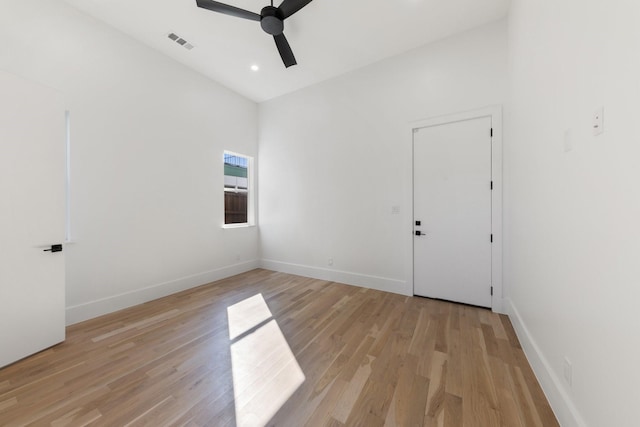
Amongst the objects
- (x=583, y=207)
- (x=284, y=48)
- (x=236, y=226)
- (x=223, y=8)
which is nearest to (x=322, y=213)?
(x=236, y=226)

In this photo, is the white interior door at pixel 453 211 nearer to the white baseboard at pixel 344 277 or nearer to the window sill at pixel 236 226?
the white baseboard at pixel 344 277

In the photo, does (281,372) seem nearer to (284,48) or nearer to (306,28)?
(284,48)

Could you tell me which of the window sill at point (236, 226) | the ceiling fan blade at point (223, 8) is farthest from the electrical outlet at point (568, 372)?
the window sill at point (236, 226)

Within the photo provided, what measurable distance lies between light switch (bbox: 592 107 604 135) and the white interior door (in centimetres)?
200

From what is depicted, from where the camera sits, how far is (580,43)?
1.23 meters

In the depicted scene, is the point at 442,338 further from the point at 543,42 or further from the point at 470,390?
the point at 543,42

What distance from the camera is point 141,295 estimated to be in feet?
10.5

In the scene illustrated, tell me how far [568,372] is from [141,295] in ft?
14.0

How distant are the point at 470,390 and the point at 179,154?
4.37 meters

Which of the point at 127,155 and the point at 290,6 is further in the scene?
the point at 127,155

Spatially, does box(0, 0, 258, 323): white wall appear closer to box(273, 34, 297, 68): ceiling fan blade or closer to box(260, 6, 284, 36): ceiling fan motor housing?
box(273, 34, 297, 68): ceiling fan blade

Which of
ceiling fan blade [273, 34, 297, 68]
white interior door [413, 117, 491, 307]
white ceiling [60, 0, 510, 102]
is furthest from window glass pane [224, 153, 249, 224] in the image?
white interior door [413, 117, 491, 307]

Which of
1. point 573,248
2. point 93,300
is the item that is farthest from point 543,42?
point 93,300

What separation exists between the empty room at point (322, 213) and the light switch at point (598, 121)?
0.8 inches
